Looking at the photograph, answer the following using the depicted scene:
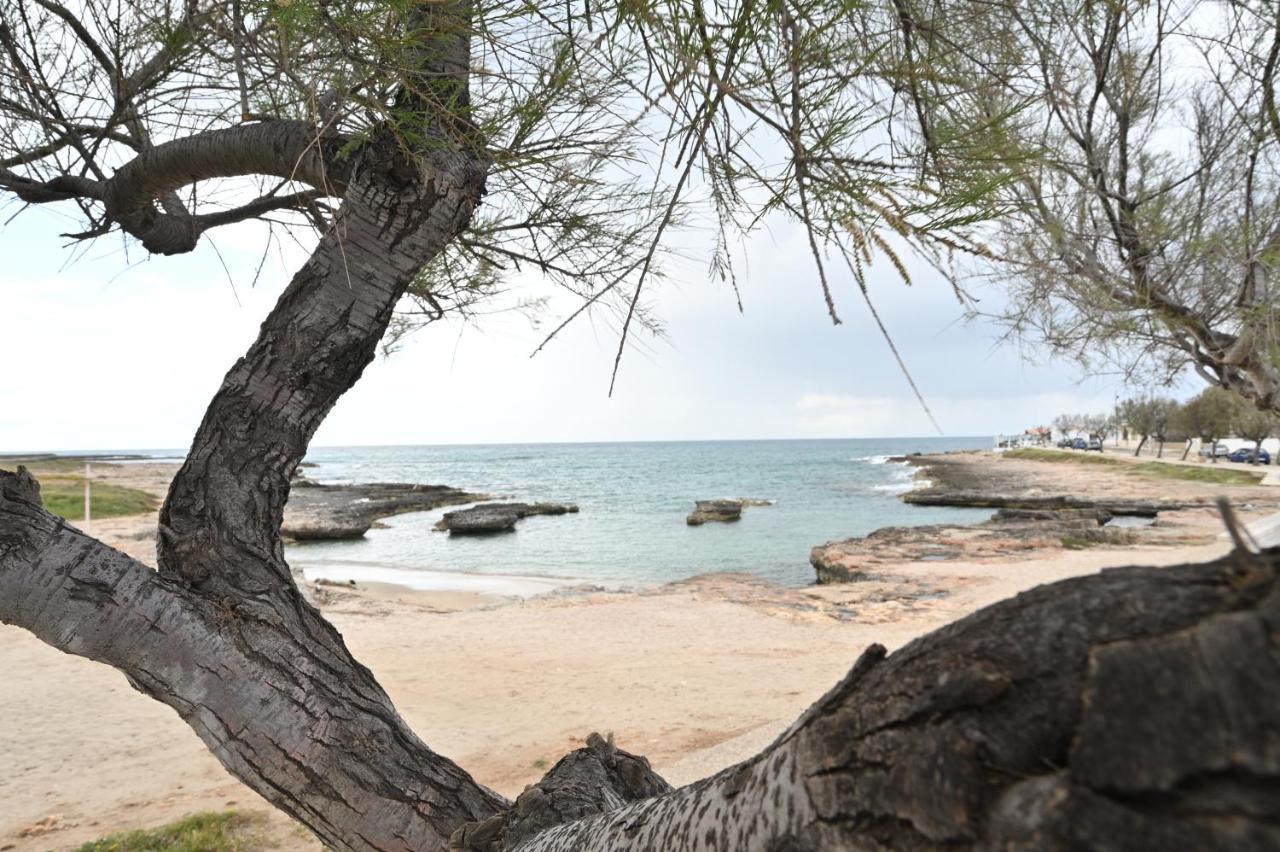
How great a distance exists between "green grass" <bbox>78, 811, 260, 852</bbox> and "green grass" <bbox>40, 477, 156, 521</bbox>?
2016 cm

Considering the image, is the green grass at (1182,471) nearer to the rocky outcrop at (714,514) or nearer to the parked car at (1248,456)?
the parked car at (1248,456)

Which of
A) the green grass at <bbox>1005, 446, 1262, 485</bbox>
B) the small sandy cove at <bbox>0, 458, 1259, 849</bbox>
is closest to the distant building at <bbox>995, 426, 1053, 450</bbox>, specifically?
the green grass at <bbox>1005, 446, 1262, 485</bbox>

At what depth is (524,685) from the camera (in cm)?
764

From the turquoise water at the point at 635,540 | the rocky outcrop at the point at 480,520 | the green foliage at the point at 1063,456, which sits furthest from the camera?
the green foliage at the point at 1063,456

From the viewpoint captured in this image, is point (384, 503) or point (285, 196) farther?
point (384, 503)

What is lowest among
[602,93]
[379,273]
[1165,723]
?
[1165,723]

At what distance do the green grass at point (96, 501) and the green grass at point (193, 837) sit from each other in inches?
794

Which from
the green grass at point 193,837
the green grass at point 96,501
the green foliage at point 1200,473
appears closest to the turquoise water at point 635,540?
the green grass at point 96,501

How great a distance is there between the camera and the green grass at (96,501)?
72.6 ft

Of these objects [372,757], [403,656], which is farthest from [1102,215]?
[403,656]

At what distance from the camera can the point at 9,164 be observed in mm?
2809

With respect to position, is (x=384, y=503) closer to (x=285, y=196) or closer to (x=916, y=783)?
(x=285, y=196)

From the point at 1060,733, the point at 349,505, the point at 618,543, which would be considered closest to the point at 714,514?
the point at 618,543

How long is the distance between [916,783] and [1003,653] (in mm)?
124
